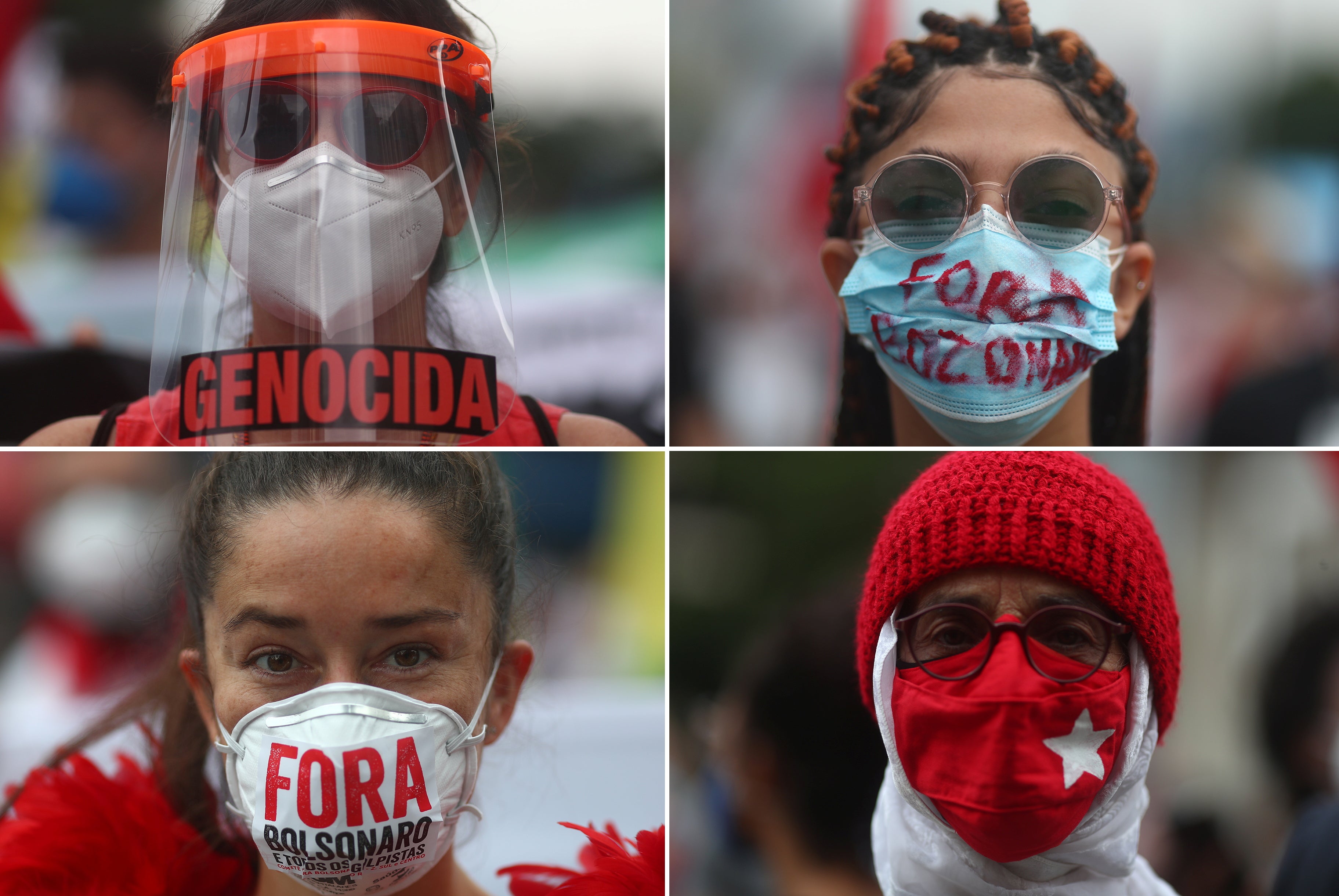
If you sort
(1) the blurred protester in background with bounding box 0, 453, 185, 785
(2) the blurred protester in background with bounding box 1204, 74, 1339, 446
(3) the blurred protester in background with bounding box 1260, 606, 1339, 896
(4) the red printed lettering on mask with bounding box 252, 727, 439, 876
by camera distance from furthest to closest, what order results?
(3) the blurred protester in background with bounding box 1260, 606, 1339, 896
(2) the blurred protester in background with bounding box 1204, 74, 1339, 446
(1) the blurred protester in background with bounding box 0, 453, 185, 785
(4) the red printed lettering on mask with bounding box 252, 727, 439, 876

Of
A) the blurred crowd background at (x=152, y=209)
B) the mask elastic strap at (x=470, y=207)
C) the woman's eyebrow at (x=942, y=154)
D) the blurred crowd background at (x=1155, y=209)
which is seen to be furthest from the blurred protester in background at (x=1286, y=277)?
the mask elastic strap at (x=470, y=207)

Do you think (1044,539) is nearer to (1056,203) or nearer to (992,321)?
(992,321)

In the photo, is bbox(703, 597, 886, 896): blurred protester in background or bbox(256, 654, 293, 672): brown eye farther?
bbox(703, 597, 886, 896): blurred protester in background

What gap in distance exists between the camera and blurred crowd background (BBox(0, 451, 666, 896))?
2.57 metres

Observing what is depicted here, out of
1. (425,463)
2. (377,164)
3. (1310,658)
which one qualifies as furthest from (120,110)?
(1310,658)

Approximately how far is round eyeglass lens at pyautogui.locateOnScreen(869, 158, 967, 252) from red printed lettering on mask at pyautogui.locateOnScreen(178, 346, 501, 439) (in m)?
Answer: 0.97

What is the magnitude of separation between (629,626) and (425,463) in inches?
27.5

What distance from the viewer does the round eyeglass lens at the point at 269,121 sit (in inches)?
83.8

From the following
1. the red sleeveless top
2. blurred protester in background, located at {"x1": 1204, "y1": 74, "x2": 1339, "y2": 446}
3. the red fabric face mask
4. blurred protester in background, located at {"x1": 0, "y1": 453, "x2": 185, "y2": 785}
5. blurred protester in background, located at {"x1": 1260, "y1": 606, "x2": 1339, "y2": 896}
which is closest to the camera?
the red fabric face mask

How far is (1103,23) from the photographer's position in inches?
107

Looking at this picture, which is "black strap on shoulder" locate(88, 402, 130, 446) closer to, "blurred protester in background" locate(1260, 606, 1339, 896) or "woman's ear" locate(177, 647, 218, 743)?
"woman's ear" locate(177, 647, 218, 743)

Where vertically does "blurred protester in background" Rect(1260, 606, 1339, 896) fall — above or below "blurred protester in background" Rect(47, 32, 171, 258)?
below

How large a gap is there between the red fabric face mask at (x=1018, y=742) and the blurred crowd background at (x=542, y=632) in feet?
2.81

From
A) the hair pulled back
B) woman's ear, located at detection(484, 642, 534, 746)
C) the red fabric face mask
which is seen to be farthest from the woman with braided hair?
woman's ear, located at detection(484, 642, 534, 746)
